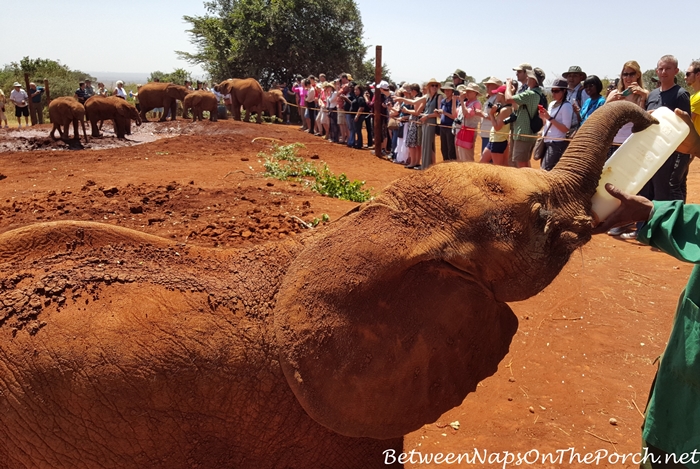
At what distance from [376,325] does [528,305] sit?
466 cm

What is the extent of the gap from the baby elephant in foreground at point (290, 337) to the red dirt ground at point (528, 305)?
823 millimetres

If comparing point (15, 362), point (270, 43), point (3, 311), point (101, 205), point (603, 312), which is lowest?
point (603, 312)

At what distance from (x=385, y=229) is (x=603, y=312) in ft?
16.6

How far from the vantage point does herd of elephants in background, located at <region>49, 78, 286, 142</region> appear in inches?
766

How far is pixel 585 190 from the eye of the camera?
2664 millimetres

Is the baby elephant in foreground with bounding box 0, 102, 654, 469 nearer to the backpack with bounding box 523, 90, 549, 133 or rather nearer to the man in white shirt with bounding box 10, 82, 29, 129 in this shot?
the backpack with bounding box 523, 90, 549, 133

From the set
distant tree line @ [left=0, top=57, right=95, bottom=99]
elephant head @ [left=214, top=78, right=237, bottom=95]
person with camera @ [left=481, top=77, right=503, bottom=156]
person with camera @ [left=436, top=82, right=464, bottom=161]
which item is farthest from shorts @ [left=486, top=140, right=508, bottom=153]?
distant tree line @ [left=0, top=57, right=95, bottom=99]

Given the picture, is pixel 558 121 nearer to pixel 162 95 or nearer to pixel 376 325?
pixel 376 325

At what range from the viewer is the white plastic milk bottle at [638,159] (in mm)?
2656

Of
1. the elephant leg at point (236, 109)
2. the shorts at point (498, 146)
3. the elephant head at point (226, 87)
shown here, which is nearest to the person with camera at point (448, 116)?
the shorts at point (498, 146)

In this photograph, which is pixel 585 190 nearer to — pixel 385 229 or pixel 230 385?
pixel 385 229

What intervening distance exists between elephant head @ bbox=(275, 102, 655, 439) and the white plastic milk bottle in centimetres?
14

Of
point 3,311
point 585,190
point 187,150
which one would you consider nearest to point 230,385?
point 3,311

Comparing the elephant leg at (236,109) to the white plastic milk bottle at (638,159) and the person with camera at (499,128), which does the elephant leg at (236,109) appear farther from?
the white plastic milk bottle at (638,159)
